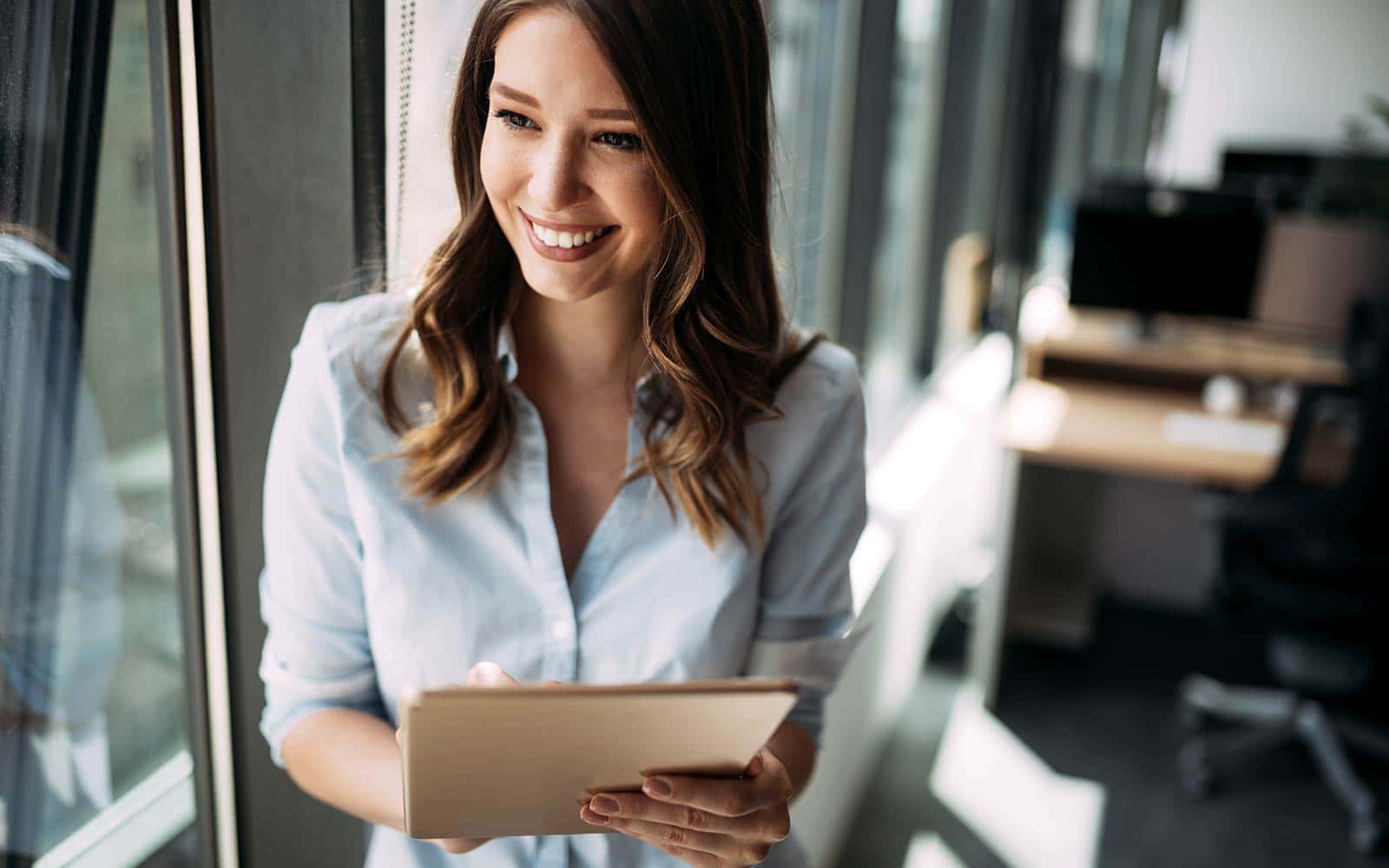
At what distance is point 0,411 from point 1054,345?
3068 mm

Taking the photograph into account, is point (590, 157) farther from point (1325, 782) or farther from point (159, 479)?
point (1325, 782)

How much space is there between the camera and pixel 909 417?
2.87 meters

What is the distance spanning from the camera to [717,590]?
2.99ft

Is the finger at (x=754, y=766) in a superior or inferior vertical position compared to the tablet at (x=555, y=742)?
inferior

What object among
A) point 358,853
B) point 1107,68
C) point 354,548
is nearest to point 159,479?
point 354,548

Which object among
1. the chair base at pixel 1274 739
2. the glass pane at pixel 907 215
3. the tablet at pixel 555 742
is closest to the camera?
the tablet at pixel 555 742

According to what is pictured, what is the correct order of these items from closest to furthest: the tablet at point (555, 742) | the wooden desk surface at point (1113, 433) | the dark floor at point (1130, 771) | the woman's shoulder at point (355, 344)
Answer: the tablet at point (555, 742) < the woman's shoulder at point (355, 344) < the dark floor at point (1130, 771) < the wooden desk surface at point (1113, 433)

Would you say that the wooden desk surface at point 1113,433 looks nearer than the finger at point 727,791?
No

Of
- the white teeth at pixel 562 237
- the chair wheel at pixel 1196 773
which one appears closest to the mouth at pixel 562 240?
the white teeth at pixel 562 237

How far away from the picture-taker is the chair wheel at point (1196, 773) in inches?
99.5

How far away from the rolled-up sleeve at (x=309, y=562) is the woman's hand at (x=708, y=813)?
0.26m

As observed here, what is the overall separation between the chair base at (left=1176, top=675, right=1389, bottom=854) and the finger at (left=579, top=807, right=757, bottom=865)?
2.15 m

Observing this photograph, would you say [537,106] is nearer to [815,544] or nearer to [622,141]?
[622,141]

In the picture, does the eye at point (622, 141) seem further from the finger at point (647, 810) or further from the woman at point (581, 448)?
the finger at point (647, 810)
